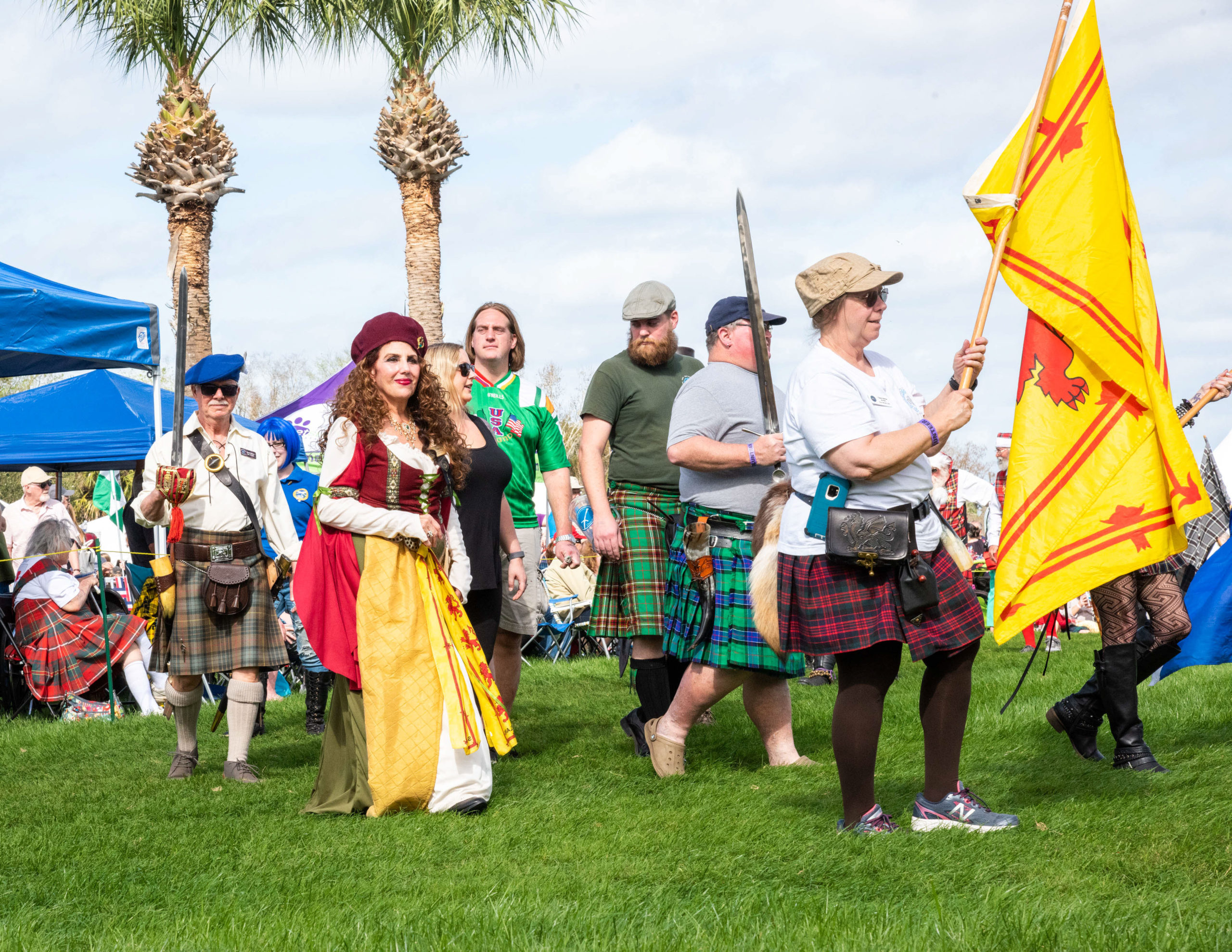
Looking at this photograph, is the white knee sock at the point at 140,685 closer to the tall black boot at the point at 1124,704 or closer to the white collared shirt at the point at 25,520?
the white collared shirt at the point at 25,520

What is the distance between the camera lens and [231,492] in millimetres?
6242

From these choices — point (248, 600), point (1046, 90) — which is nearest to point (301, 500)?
point (248, 600)

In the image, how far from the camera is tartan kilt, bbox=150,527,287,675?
6227 mm

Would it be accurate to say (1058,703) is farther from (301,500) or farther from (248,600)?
(301,500)

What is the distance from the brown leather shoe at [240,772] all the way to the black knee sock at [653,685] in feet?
5.91

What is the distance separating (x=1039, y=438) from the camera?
14.8 ft

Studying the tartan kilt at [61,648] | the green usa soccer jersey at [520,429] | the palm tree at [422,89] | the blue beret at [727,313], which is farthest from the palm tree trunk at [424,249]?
the blue beret at [727,313]

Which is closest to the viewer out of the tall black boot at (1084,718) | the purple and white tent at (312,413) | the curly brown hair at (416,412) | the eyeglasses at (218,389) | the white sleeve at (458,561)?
the curly brown hair at (416,412)

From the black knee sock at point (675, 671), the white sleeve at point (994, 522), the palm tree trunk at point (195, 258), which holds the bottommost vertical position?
the black knee sock at point (675, 671)

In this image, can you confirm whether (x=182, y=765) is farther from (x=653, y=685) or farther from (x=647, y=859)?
(x=647, y=859)

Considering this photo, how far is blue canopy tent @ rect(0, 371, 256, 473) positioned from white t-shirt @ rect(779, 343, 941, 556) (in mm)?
9729

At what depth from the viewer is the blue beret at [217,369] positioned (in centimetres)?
626

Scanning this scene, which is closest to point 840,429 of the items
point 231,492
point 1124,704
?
point 1124,704

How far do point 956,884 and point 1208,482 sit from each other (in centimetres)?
583
